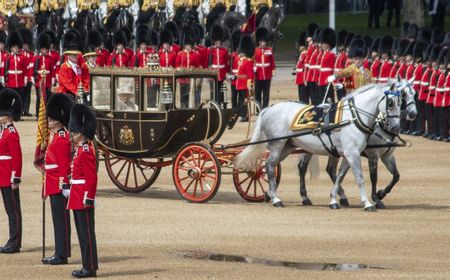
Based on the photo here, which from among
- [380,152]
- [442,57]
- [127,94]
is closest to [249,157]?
[380,152]

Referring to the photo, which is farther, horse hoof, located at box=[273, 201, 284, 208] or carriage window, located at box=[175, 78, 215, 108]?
carriage window, located at box=[175, 78, 215, 108]

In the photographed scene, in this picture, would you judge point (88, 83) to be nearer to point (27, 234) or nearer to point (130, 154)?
point (130, 154)

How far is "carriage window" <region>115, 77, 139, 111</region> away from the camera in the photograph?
16984 millimetres

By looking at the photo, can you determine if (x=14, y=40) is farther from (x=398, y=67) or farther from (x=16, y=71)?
(x=398, y=67)

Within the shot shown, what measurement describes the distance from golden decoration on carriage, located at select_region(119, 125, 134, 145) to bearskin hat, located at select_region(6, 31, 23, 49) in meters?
11.7

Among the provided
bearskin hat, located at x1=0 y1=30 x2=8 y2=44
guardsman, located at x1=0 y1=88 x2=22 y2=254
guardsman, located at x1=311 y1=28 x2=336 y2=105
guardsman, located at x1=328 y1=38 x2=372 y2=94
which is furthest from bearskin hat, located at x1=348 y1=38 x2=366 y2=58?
bearskin hat, located at x1=0 y1=30 x2=8 y2=44

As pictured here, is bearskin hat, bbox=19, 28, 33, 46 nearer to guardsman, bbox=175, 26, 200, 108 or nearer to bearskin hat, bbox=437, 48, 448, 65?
guardsman, bbox=175, 26, 200, 108

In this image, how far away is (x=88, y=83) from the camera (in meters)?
18.2

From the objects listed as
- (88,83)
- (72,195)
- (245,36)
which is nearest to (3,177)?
(72,195)

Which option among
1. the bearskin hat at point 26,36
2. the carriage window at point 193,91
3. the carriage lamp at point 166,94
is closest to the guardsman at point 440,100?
the carriage window at point 193,91

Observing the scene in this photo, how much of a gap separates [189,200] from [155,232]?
2256 mm

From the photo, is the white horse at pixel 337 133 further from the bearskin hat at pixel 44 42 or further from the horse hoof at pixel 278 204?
the bearskin hat at pixel 44 42

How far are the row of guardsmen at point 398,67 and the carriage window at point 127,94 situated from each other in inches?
188

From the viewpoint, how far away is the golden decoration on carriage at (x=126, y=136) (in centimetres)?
1698
